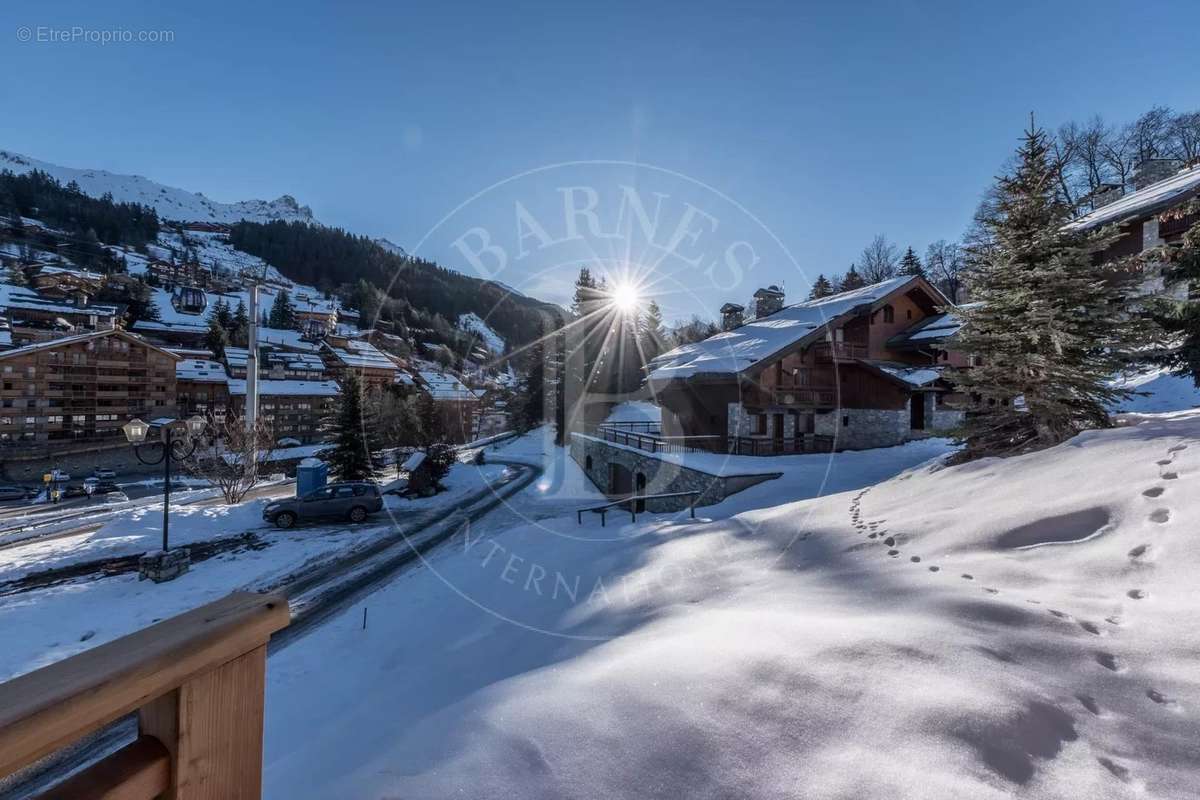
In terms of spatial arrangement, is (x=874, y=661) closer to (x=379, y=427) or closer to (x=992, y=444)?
(x=992, y=444)

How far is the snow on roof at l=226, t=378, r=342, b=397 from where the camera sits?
46.9 m

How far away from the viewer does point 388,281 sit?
7306cm

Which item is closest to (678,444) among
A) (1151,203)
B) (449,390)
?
(1151,203)

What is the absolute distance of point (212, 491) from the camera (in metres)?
25.3

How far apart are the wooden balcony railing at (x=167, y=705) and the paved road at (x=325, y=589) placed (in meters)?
2.14

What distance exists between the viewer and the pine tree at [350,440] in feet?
80.6

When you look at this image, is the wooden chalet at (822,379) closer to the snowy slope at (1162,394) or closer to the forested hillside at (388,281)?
the snowy slope at (1162,394)

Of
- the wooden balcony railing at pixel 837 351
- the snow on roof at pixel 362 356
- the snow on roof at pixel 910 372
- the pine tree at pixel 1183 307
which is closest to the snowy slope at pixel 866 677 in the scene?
the pine tree at pixel 1183 307

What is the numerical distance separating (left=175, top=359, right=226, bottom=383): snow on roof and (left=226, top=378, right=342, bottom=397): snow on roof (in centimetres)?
106

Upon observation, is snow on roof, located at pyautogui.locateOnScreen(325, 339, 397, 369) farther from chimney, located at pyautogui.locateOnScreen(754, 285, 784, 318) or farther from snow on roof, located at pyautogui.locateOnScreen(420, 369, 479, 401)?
chimney, located at pyautogui.locateOnScreen(754, 285, 784, 318)

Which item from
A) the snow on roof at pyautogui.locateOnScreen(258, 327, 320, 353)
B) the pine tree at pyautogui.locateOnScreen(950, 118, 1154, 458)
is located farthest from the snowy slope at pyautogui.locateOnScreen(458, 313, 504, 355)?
the pine tree at pyautogui.locateOnScreen(950, 118, 1154, 458)

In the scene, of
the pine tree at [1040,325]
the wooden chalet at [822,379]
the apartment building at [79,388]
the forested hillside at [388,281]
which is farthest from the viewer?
the forested hillside at [388,281]

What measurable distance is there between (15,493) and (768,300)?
154 feet

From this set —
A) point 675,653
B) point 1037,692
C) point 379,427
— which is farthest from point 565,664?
point 379,427
